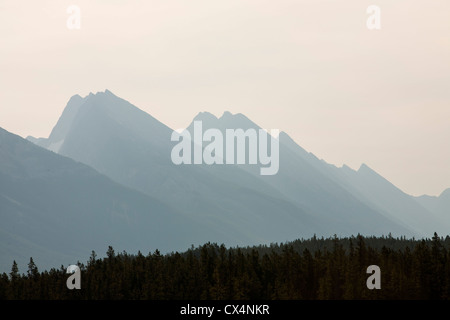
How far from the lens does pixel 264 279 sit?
132 meters

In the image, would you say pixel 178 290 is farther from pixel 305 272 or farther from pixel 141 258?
pixel 141 258

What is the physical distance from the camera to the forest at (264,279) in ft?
378

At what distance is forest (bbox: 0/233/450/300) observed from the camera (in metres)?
115

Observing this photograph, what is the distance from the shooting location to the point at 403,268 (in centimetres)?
12688

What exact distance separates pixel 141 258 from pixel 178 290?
3817 cm
